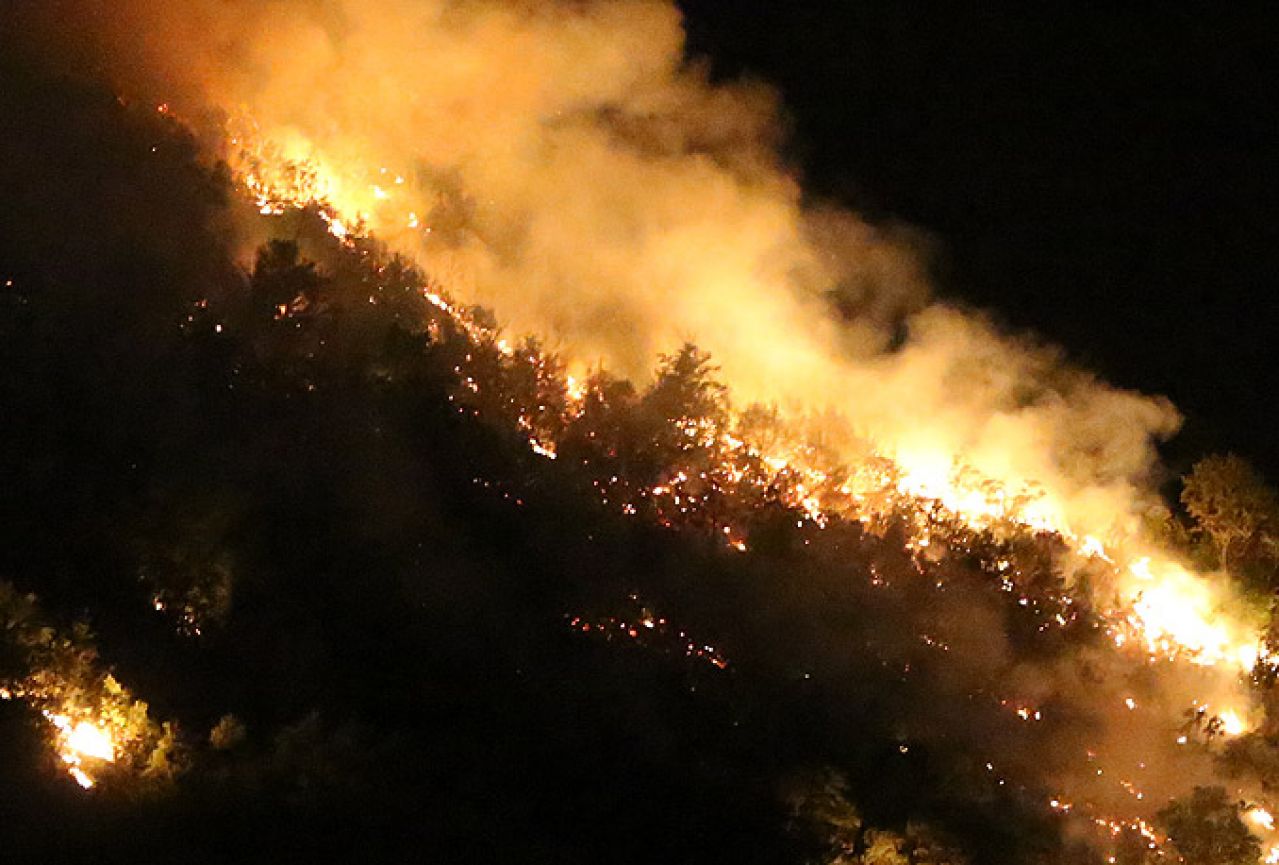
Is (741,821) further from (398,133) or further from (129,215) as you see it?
(398,133)

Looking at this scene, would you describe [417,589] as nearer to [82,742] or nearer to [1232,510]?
[82,742]

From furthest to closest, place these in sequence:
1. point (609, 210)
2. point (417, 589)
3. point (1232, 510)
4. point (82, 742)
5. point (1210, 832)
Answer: point (609, 210) → point (1232, 510) → point (417, 589) → point (1210, 832) → point (82, 742)

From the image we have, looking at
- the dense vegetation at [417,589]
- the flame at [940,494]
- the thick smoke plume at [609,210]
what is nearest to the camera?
the dense vegetation at [417,589]

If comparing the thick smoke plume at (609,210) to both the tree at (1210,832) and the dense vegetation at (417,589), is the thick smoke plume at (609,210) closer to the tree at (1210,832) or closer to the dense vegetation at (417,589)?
the dense vegetation at (417,589)

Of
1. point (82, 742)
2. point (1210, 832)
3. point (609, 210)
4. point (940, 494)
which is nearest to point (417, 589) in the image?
point (82, 742)

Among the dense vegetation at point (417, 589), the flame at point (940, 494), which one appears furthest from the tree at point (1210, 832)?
the flame at point (940, 494)

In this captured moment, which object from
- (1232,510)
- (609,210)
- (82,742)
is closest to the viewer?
(82,742)
